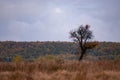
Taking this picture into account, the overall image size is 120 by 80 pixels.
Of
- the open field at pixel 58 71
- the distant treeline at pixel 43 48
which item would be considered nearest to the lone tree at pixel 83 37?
the open field at pixel 58 71

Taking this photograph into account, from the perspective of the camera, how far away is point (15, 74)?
1428cm

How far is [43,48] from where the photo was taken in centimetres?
12838

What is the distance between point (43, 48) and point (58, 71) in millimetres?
112445

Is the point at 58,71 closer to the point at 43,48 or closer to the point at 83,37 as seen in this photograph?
the point at 83,37

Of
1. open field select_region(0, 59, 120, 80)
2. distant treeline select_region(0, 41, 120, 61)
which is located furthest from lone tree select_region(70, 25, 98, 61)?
distant treeline select_region(0, 41, 120, 61)

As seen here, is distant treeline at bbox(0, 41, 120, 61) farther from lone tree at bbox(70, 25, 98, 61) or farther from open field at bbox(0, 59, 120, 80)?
open field at bbox(0, 59, 120, 80)

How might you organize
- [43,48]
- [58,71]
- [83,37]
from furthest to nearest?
[43,48]
[83,37]
[58,71]

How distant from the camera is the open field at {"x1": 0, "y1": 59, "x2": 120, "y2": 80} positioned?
553 inches

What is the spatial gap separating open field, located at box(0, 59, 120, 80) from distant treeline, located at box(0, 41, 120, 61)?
90643mm

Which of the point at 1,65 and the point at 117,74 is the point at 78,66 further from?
the point at 1,65

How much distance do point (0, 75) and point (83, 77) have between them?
4.05 m

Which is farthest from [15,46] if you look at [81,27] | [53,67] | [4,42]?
[53,67]

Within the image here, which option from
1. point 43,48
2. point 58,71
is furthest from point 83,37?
point 43,48

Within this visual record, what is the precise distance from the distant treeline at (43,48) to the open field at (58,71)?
297 ft
